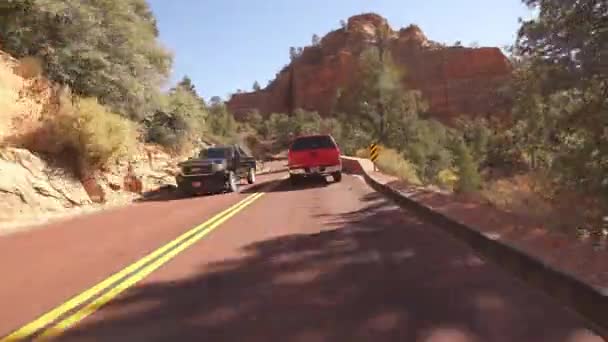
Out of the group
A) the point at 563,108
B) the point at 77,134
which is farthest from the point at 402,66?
the point at 77,134

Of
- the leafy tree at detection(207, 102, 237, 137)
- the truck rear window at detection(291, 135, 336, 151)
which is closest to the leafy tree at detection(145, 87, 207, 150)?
the truck rear window at detection(291, 135, 336, 151)

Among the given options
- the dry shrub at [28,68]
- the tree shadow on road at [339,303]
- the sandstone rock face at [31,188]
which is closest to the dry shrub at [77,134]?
the sandstone rock face at [31,188]

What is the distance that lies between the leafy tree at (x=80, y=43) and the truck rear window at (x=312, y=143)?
22.0 feet

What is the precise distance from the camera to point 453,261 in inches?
294

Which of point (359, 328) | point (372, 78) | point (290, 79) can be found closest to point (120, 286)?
point (359, 328)

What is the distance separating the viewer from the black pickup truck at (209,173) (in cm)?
2156

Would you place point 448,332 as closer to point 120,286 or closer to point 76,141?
point 120,286

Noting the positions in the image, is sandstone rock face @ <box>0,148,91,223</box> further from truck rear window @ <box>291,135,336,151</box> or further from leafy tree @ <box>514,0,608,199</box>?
leafy tree @ <box>514,0,608,199</box>

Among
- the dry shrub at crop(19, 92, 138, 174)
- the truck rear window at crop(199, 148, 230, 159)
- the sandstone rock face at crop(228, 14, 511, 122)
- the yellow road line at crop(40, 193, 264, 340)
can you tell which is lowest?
the yellow road line at crop(40, 193, 264, 340)

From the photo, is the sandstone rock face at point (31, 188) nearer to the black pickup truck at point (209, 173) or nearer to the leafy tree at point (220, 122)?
the black pickup truck at point (209, 173)

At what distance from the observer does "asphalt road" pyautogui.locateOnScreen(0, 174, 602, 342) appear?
4.73m

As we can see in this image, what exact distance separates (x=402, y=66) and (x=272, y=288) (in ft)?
328

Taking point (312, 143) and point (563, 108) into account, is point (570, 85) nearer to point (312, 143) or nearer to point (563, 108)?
point (563, 108)

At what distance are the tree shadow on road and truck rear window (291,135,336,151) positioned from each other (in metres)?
16.1
